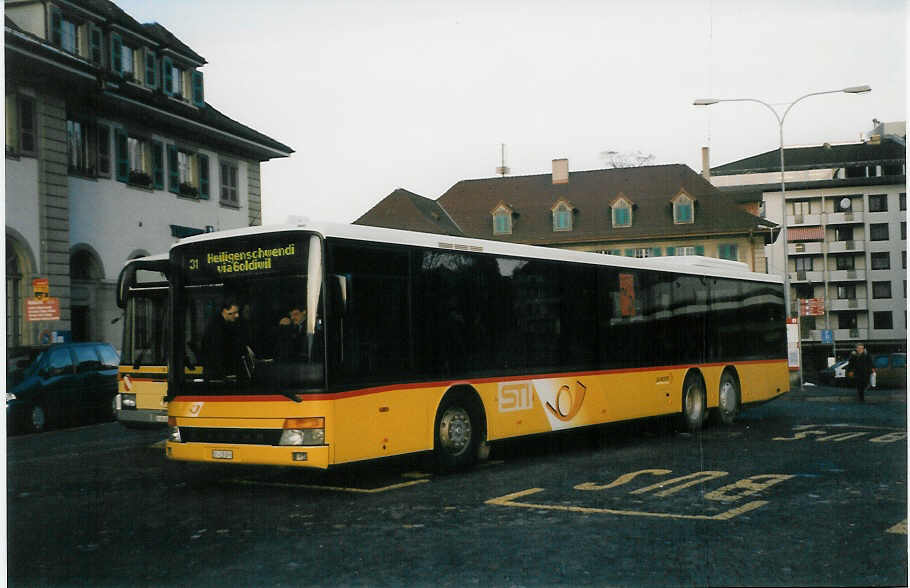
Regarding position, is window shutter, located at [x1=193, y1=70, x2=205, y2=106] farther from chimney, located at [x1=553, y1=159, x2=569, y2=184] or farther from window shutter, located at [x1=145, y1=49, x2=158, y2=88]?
chimney, located at [x1=553, y1=159, x2=569, y2=184]

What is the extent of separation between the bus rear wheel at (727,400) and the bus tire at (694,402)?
71 cm

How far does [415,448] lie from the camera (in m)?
11.4

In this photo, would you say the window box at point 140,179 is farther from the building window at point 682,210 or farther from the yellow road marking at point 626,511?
the building window at point 682,210

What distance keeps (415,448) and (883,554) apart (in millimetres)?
5147

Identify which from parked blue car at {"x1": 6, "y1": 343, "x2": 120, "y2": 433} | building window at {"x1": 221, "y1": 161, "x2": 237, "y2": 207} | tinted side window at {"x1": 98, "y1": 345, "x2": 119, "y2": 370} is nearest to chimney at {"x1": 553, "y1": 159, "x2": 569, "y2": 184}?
building window at {"x1": 221, "y1": 161, "x2": 237, "y2": 207}

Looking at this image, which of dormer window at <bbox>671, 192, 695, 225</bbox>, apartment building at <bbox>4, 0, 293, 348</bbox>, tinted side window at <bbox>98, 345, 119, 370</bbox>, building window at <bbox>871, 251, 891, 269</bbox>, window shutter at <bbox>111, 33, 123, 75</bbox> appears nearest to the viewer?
building window at <bbox>871, 251, 891, 269</bbox>

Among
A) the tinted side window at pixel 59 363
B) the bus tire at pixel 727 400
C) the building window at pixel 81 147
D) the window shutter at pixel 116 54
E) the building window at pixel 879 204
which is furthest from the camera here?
the bus tire at pixel 727 400

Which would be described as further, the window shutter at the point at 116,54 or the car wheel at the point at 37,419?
the window shutter at the point at 116,54

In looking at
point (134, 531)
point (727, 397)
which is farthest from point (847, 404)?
point (134, 531)

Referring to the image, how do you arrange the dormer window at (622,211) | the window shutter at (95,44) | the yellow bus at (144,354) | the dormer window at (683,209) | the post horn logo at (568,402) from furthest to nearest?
the dormer window at (683,209) < the dormer window at (622,211) < the yellow bus at (144,354) < the window shutter at (95,44) < the post horn logo at (568,402)

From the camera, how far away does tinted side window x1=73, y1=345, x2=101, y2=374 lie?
16.9 meters

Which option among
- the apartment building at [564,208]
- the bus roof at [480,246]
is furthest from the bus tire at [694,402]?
the apartment building at [564,208]

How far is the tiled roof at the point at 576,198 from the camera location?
558 inches

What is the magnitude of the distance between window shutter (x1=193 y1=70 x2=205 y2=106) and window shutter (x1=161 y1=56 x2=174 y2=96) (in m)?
0.30
